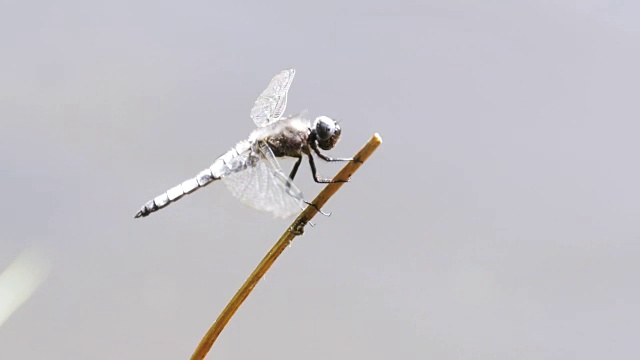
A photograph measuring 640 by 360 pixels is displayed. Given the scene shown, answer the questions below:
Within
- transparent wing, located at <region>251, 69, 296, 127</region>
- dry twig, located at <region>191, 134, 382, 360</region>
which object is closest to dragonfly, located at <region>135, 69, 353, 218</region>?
transparent wing, located at <region>251, 69, 296, 127</region>

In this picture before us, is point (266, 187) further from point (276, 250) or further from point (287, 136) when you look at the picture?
point (276, 250)

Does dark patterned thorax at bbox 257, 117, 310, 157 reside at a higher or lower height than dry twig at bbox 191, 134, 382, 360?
higher

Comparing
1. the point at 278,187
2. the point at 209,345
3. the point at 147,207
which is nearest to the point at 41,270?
the point at 147,207

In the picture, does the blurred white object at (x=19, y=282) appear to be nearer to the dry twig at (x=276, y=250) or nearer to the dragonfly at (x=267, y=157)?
the dragonfly at (x=267, y=157)

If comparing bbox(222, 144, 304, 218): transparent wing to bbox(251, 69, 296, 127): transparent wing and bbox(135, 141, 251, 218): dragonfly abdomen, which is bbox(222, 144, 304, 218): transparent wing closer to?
bbox(135, 141, 251, 218): dragonfly abdomen

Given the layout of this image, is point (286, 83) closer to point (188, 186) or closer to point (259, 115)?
point (259, 115)

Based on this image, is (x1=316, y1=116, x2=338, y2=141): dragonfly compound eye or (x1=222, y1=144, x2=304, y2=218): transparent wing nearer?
(x1=222, y1=144, x2=304, y2=218): transparent wing

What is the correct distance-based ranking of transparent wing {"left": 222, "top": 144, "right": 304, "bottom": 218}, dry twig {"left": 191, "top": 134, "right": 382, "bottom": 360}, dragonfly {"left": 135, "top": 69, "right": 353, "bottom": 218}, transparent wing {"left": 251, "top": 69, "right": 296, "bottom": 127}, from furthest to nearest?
transparent wing {"left": 251, "top": 69, "right": 296, "bottom": 127}
dragonfly {"left": 135, "top": 69, "right": 353, "bottom": 218}
transparent wing {"left": 222, "top": 144, "right": 304, "bottom": 218}
dry twig {"left": 191, "top": 134, "right": 382, "bottom": 360}
